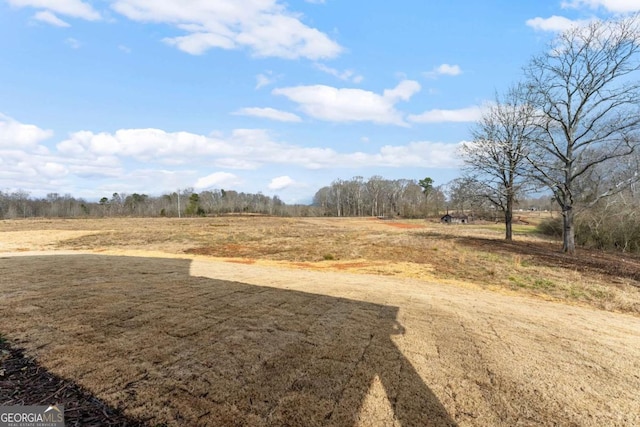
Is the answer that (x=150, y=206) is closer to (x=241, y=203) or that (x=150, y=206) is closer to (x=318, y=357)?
(x=241, y=203)

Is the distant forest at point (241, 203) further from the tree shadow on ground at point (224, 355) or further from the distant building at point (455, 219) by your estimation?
the tree shadow on ground at point (224, 355)

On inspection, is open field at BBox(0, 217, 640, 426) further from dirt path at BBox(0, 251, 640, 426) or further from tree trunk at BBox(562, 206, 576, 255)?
tree trunk at BBox(562, 206, 576, 255)

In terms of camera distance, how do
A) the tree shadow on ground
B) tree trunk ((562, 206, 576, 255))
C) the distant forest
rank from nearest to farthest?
the tree shadow on ground → tree trunk ((562, 206, 576, 255)) → the distant forest

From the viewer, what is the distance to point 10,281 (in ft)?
19.6

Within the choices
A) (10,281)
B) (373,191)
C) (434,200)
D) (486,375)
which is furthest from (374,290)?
(373,191)

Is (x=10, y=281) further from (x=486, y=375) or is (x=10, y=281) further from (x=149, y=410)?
(x=486, y=375)

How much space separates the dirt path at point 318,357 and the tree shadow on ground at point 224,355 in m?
0.01

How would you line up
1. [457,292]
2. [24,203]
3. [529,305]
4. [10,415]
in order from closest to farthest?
1. [10,415]
2. [529,305]
3. [457,292]
4. [24,203]

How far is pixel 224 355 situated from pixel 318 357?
99cm

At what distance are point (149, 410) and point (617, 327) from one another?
25.1ft

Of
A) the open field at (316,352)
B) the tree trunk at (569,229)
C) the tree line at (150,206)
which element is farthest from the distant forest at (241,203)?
the open field at (316,352)

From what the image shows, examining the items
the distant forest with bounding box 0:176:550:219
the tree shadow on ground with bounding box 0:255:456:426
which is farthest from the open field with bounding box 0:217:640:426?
the distant forest with bounding box 0:176:550:219

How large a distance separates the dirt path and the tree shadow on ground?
0.05 ft

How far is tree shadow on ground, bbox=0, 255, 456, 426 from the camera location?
2434 mm
